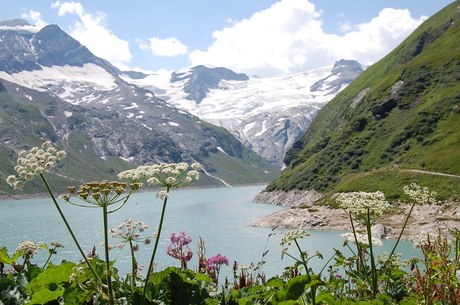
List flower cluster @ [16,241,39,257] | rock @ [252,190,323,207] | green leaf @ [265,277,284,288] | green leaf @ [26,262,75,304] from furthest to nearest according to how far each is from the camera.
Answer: rock @ [252,190,323,207]
flower cluster @ [16,241,39,257]
green leaf @ [265,277,284,288]
green leaf @ [26,262,75,304]

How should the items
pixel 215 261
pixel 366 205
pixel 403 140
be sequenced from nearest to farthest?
pixel 366 205
pixel 215 261
pixel 403 140

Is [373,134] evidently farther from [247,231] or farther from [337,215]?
[247,231]

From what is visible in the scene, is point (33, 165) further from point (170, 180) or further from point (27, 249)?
point (27, 249)

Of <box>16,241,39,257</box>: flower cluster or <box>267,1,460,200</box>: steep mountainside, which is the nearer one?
<box>16,241,39,257</box>: flower cluster

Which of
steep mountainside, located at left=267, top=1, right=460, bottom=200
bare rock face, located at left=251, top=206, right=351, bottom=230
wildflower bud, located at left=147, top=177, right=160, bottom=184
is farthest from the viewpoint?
steep mountainside, located at left=267, top=1, right=460, bottom=200

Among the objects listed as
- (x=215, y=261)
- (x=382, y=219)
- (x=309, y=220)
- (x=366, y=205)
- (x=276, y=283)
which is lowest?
(x=382, y=219)

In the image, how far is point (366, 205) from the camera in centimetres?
660

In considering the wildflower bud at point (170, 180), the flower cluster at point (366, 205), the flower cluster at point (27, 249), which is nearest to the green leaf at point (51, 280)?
the wildflower bud at point (170, 180)

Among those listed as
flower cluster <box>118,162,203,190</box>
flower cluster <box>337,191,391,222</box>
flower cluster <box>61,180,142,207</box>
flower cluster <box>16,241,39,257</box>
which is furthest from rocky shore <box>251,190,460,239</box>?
flower cluster <box>61,180,142,207</box>

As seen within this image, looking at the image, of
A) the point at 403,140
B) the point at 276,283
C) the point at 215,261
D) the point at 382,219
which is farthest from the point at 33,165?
the point at 403,140

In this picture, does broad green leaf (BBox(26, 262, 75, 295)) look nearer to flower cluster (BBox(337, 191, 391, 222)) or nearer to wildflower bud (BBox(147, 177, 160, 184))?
wildflower bud (BBox(147, 177, 160, 184))

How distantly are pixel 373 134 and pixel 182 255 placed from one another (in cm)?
17721

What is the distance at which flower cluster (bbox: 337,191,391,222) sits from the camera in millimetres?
6605

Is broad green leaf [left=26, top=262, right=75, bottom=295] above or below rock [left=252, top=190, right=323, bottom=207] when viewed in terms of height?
above
